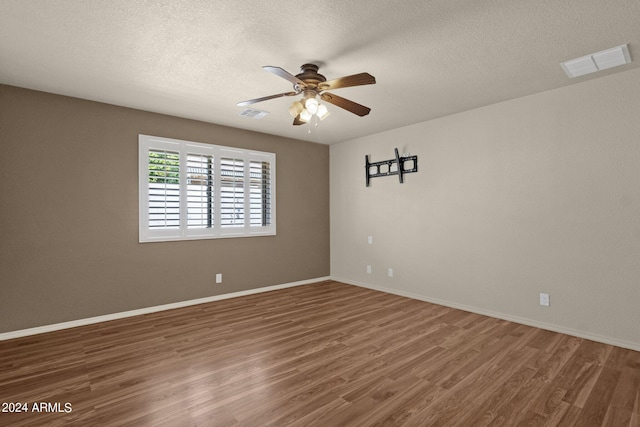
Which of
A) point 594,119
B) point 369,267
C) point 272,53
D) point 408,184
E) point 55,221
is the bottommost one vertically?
point 369,267

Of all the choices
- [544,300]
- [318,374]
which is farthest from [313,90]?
[544,300]

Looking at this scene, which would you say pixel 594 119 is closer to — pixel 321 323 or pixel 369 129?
pixel 369 129

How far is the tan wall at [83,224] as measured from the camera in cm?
350

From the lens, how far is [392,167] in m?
5.34

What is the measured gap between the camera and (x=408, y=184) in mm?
5109

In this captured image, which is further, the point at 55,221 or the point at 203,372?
the point at 55,221

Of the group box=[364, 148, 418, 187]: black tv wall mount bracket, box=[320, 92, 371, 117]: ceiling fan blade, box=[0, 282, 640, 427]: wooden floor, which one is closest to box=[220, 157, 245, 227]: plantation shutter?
box=[0, 282, 640, 427]: wooden floor

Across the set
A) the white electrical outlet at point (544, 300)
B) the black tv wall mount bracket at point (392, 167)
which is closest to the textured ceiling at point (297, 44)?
the black tv wall mount bracket at point (392, 167)

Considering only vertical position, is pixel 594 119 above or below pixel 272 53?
below

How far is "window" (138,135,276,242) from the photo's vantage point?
435cm

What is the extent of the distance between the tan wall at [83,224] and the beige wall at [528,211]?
9.28 feet

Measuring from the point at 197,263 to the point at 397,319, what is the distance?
2.94 meters

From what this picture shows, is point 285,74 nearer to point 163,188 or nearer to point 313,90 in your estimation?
point 313,90

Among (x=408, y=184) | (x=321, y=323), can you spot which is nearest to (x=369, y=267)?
(x=408, y=184)
